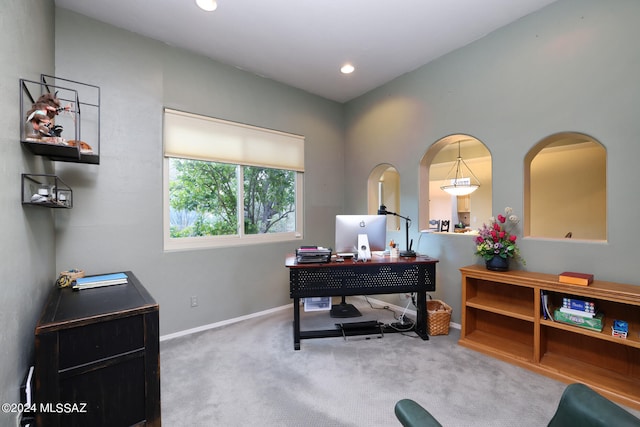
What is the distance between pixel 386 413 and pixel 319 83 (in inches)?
148

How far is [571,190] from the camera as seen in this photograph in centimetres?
482

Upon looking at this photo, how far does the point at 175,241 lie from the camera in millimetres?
2910

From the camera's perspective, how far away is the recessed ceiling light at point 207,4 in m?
2.26

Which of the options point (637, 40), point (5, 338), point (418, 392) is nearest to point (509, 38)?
point (637, 40)

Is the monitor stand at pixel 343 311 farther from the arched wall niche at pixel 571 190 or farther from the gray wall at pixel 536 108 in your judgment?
the arched wall niche at pixel 571 190

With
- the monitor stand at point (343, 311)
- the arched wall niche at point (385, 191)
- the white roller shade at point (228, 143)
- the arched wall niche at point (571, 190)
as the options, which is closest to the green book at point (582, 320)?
the monitor stand at point (343, 311)

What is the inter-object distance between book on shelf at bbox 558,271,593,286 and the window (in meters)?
2.91

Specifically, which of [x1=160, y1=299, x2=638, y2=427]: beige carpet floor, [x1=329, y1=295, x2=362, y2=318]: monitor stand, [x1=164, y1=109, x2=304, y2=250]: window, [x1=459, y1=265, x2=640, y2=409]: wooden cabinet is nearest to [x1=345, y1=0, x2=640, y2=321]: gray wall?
[x1=459, y1=265, x2=640, y2=409]: wooden cabinet

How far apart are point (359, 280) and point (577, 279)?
173 centimetres

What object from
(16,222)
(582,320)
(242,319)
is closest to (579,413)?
(582,320)

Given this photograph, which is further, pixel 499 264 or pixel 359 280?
pixel 359 280

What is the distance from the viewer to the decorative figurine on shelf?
1.44 metres

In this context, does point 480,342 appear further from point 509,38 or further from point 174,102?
point 174,102

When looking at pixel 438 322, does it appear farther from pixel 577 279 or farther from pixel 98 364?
pixel 98 364
